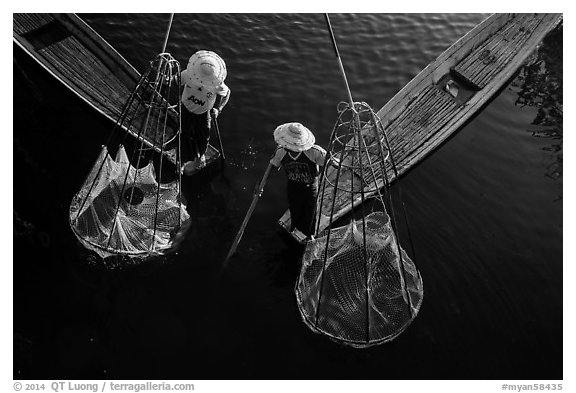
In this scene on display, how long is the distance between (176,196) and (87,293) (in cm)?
184

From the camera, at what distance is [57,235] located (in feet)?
23.0

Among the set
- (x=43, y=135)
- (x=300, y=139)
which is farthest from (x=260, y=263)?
(x=43, y=135)

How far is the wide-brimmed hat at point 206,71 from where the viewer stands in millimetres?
6387

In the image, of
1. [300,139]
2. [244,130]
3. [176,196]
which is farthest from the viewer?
[244,130]

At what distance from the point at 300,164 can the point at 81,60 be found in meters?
5.30

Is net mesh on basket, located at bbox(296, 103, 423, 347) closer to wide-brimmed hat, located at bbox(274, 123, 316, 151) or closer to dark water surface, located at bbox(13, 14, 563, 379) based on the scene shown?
dark water surface, located at bbox(13, 14, 563, 379)

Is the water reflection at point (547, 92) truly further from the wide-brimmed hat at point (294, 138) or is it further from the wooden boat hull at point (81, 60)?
the wooden boat hull at point (81, 60)

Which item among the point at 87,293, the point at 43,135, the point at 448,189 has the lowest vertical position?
the point at 87,293

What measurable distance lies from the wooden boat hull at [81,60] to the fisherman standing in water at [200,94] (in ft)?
2.03

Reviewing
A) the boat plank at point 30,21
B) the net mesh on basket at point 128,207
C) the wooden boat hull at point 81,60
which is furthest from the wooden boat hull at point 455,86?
the boat plank at point 30,21

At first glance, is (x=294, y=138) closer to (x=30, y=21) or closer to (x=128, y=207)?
(x=128, y=207)

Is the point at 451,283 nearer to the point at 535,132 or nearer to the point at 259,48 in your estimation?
the point at 535,132

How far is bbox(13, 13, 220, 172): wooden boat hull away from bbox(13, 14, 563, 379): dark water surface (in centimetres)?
33

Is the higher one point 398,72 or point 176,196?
point 398,72
